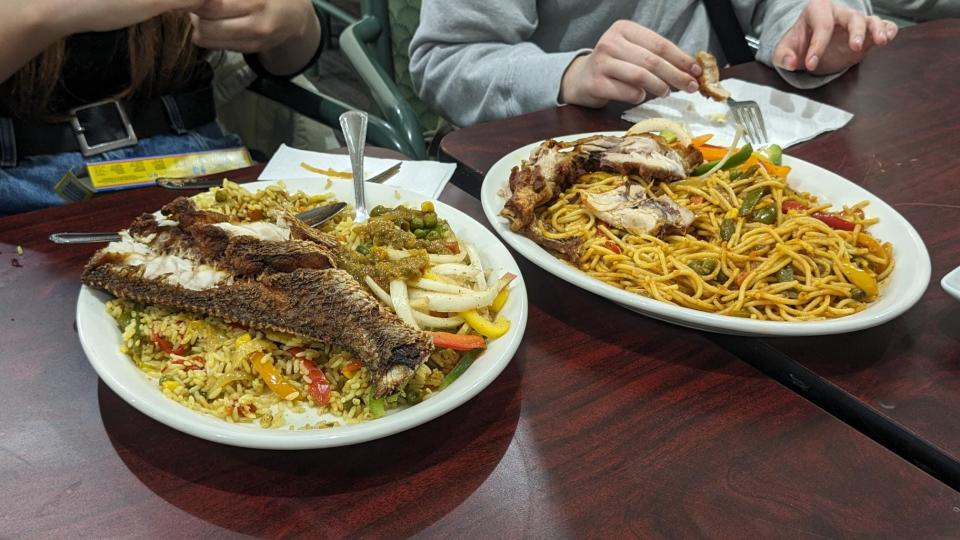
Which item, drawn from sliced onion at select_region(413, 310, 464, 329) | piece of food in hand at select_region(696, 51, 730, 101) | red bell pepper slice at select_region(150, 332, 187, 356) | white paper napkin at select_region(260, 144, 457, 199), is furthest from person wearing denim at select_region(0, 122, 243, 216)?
piece of food in hand at select_region(696, 51, 730, 101)

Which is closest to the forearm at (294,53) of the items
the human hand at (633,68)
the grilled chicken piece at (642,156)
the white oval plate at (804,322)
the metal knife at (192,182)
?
the metal knife at (192,182)

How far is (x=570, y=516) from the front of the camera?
869 mm

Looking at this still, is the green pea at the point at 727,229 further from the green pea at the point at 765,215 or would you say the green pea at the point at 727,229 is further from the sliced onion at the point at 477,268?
the sliced onion at the point at 477,268

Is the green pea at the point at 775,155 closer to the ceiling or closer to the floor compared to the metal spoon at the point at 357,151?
closer to the floor

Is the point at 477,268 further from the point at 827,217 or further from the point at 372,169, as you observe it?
the point at 827,217

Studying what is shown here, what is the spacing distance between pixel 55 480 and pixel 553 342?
28.3 inches

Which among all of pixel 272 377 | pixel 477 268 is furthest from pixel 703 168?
pixel 272 377

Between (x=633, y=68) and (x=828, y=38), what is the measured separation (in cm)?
70

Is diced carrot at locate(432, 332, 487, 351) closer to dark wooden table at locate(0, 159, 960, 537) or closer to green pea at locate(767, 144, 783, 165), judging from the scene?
dark wooden table at locate(0, 159, 960, 537)

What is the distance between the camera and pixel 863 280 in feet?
4.07

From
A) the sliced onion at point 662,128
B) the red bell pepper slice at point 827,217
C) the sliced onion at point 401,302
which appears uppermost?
the sliced onion at point 401,302

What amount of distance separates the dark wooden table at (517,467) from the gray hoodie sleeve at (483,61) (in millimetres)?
1128

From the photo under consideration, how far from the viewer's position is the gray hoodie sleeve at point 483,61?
2080mm

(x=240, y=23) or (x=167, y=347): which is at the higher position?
(x=240, y=23)
